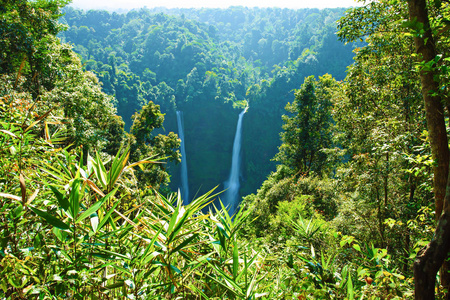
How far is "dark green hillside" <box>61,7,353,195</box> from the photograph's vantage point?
3378cm

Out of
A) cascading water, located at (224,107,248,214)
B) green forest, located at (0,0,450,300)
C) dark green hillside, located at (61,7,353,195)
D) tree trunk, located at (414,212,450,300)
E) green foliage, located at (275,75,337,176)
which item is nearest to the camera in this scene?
green forest, located at (0,0,450,300)

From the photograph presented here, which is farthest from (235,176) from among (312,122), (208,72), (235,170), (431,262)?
(431,262)

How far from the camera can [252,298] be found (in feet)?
2.73

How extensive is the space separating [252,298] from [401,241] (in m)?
4.76

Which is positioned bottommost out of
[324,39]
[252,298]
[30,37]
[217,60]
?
[252,298]

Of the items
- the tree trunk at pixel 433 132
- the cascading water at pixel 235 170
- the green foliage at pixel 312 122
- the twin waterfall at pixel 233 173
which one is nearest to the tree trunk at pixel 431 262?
the tree trunk at pixel 433 132

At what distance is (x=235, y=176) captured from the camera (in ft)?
107

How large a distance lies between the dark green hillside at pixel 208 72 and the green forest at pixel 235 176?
1.33 feet

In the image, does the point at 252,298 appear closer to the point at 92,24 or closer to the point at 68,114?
the point at 68,114

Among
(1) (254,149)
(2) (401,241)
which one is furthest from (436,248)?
(1) (254,149)

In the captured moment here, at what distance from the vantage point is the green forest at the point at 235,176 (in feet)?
2.92

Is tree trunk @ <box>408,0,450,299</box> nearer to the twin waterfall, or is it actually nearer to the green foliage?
the green foliage

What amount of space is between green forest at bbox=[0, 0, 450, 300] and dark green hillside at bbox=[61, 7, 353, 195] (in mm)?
406

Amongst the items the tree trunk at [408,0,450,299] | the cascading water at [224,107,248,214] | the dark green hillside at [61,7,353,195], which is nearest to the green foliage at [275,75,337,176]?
the tree trunk at [408,0,450,299]
